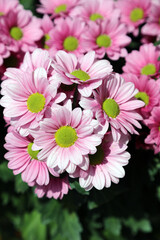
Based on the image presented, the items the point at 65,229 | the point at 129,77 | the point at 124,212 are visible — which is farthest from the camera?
the point at 124,212

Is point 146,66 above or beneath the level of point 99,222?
above

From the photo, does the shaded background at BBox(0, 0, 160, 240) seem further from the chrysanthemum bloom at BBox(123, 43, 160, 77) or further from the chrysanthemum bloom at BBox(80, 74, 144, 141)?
the chrysanthemum bloom at BBox(80, 74, 144, 141)

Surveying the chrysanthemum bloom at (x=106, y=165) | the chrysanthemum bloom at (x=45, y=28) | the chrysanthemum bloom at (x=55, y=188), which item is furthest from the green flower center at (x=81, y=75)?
the chrysanthemum bloom at (x=45, y=28)

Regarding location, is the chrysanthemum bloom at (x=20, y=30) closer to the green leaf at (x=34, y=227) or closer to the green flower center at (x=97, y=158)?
the green flower center at (x=97, y=158)

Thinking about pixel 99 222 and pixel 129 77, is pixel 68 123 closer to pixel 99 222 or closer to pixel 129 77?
pixel 129 77

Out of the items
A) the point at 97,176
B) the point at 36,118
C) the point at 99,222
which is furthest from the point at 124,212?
the point at 36,118

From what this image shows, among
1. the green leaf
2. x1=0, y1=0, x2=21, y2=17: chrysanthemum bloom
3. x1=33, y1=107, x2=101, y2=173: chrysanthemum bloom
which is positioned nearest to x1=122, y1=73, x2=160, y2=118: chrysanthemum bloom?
x1=33, y1=107, x2=101, y2=173: chrysanthemum bloom

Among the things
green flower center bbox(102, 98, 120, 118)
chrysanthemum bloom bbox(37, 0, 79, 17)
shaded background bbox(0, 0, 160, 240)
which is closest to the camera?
green flower center bbox(102, 98, 120, 118)
